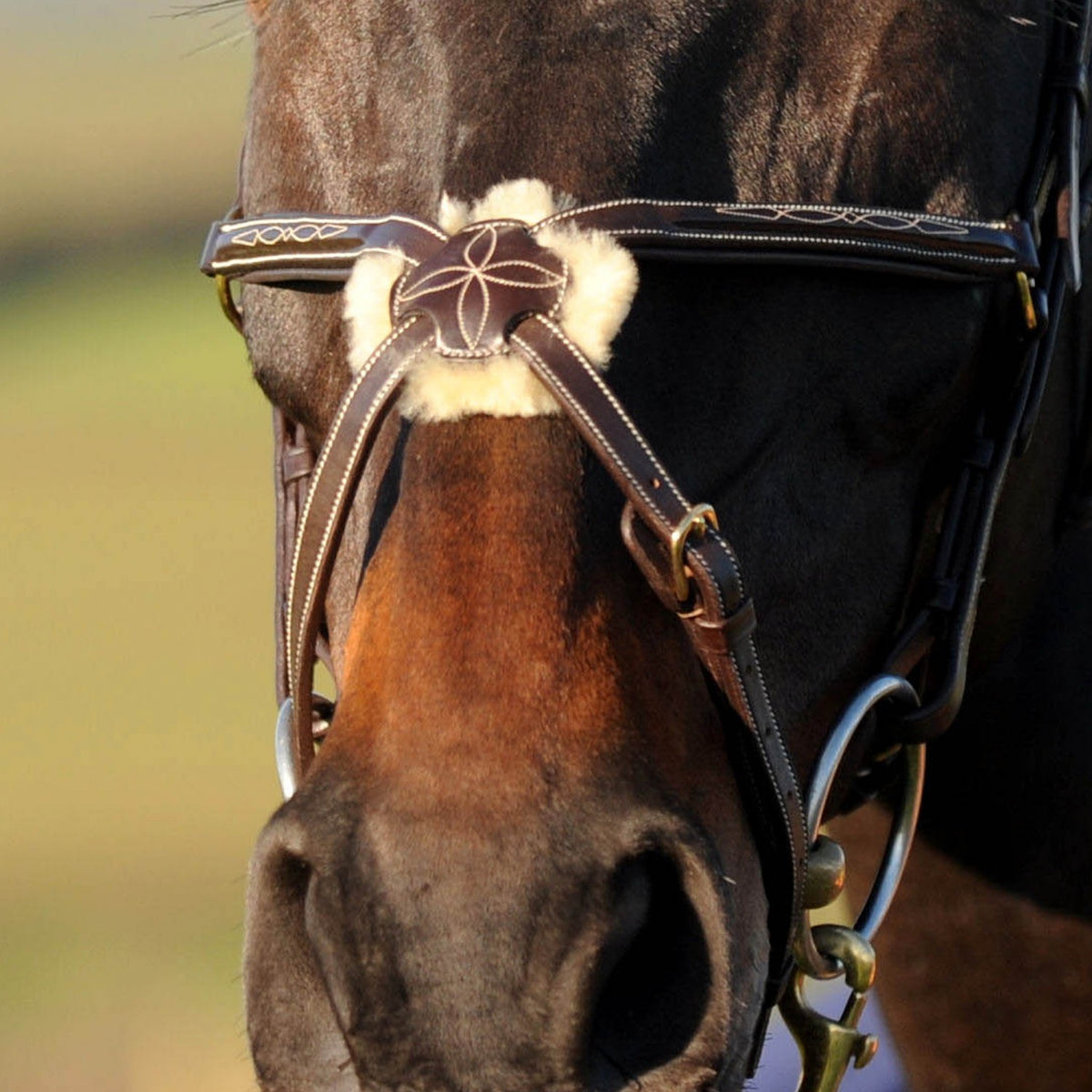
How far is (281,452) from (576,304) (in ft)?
2.27

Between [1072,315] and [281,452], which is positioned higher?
[1072,315]

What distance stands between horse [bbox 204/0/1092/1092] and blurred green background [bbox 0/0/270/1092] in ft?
2.07

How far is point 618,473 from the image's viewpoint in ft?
5.75

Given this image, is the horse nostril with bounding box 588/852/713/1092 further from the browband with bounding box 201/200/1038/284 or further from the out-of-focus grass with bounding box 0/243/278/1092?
the out-of-focus grass with bounding box 0/243/278/1092

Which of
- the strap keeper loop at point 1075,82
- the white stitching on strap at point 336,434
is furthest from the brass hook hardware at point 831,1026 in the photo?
the strap keeper loop at point 1075,82

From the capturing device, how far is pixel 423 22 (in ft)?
6.72

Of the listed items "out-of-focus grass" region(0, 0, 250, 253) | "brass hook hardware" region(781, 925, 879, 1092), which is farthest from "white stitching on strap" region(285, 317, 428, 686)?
"out-of-focus grass" region(0, 0, 250, 253)

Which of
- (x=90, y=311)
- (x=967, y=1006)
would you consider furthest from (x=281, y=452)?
(x=90, y=311)

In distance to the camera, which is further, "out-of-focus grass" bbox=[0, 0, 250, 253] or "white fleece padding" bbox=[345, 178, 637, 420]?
"out-of-focus grass" bbox=[0, 0, 250, 253]

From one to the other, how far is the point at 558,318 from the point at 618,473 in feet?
0.60

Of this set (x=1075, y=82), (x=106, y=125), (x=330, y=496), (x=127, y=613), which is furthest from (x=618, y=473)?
(x=106, y=125)

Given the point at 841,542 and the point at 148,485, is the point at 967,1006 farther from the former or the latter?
the point at 148,485

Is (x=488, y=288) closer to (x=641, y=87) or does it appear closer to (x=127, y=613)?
(x=641, y=87)

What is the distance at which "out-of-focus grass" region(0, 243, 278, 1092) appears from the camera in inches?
273
